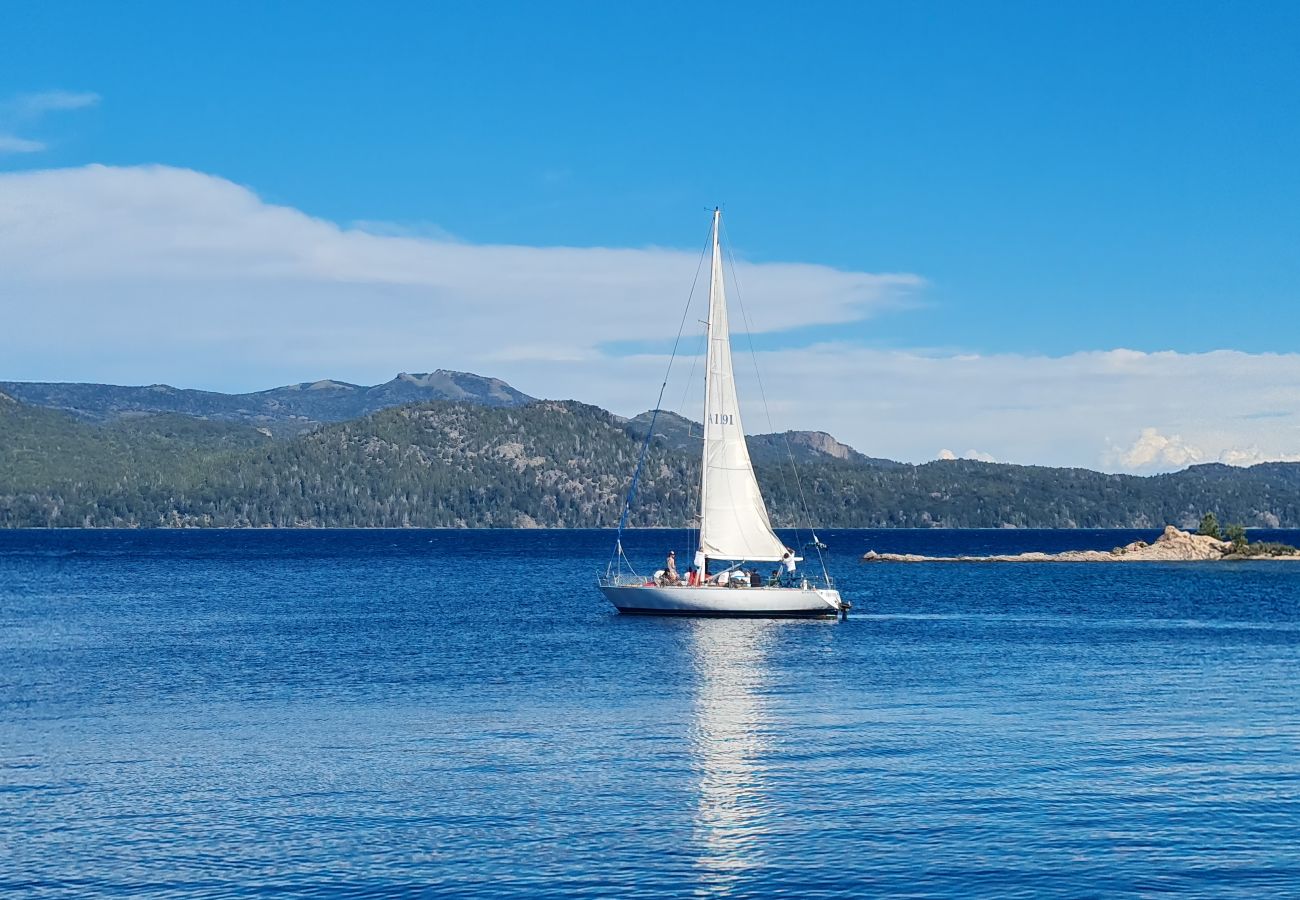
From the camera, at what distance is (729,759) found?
39.5 metres

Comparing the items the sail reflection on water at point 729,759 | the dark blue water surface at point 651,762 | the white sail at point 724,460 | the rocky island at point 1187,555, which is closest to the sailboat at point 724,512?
the white sail at point 724,460

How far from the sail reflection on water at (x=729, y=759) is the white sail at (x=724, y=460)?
49.6 ft

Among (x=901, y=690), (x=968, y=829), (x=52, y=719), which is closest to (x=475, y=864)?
(x=968, y=829)

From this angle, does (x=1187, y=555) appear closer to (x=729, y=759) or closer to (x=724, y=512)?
(x=724, y=512)

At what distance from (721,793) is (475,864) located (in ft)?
27.7

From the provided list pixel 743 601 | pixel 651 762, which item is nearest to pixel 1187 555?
pixel 743 601

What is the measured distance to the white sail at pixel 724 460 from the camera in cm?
8700

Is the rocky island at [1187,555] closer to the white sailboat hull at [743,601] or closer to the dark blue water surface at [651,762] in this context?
the white sailboat hull at [743,601]

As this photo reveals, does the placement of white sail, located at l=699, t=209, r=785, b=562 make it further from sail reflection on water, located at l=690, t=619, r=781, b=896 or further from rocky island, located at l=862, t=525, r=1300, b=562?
rocky island, located at l=862, t=525, r=1300, b=562

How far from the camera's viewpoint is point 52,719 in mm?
47250

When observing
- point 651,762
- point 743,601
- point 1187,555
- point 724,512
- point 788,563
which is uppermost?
point 724,512

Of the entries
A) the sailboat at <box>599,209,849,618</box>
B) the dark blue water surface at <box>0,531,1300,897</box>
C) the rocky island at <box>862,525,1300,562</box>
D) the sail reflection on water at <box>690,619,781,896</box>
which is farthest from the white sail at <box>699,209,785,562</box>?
the rocky island at <box>862,525,1300,562</box>

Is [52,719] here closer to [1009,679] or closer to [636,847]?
[636,847]

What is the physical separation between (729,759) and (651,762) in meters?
2.19
